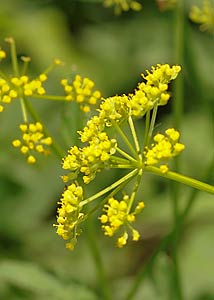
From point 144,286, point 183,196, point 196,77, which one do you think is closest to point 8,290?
point 144,286

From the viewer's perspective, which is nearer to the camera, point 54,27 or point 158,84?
point 158,84

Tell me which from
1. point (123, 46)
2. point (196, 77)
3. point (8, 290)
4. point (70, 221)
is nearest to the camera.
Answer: point (70, 221)

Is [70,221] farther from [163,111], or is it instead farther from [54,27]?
[54,27]

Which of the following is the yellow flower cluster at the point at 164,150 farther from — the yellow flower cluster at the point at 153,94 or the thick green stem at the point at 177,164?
the thick green stem at the point at 177,164

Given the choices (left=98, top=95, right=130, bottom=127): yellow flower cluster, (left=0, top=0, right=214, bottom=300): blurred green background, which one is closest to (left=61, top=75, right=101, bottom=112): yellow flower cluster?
(left=0, top=0, right=214, bottom=300): blurred green background

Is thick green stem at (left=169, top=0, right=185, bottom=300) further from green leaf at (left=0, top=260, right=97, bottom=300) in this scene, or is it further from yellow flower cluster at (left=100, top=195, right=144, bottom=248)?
yellow flower cluster at (left=100, top=195, right=144, bottom=248)

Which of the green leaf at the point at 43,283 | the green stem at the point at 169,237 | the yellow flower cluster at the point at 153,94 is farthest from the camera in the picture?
the green leaf at the point at 43,283

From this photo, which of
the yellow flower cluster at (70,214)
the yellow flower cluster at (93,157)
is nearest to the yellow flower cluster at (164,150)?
the yellow flower cluster at (93,157)
